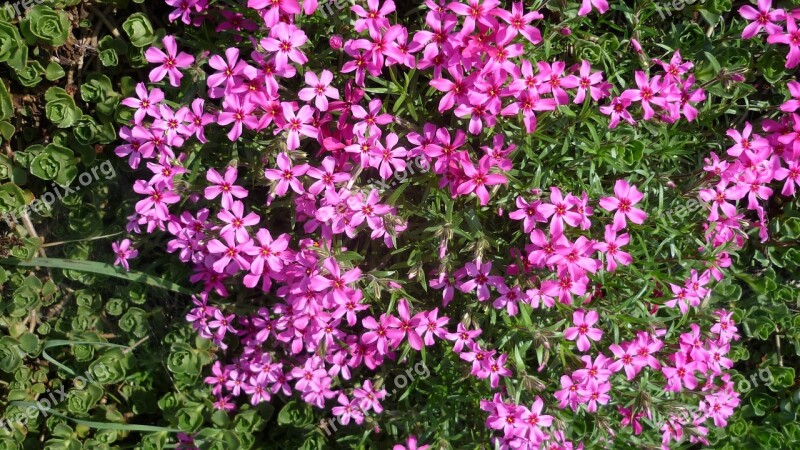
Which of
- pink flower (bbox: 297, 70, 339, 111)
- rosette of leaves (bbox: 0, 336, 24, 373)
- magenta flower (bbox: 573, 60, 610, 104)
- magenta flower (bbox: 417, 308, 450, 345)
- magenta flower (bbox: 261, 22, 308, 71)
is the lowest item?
rosette of leaves (bbox: 0, 336, 24, 373)

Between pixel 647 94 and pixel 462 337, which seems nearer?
pixel 647 94

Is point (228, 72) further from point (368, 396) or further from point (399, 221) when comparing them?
point (368, 396)

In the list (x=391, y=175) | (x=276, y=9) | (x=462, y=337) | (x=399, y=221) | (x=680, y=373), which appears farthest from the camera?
(x=680, y=373)

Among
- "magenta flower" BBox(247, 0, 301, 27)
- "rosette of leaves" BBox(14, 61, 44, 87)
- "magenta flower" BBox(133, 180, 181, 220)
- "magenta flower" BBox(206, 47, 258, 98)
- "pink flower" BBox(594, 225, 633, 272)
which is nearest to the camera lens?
"magenta flower" BBox(247, 0, 301, 27)

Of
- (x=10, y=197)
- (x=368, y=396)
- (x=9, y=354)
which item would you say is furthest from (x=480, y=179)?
(x=9, y=354)

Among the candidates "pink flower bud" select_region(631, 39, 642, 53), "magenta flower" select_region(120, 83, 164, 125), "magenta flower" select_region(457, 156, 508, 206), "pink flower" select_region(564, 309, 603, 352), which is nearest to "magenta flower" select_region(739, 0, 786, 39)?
"pink flower bud" select_region(631, 39, 642, 53)

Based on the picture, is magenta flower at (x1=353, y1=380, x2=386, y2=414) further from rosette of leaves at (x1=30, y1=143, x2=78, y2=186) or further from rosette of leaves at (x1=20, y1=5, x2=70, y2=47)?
rosette of leaves at (x1=20, y1=5, x2=70, y2=47)
